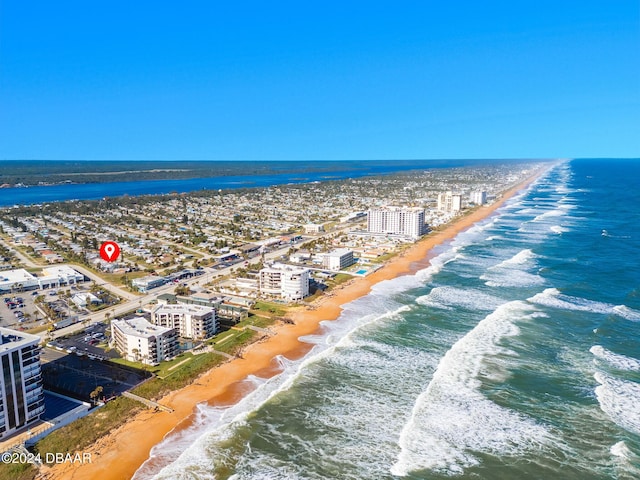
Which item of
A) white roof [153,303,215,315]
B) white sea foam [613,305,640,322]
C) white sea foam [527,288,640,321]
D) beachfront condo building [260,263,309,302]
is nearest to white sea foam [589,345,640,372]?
white sea foam [613,305,640,322]

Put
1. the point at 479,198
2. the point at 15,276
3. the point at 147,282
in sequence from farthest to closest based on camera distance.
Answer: the point at 479,198 → the point at 15,276 → the point at 147,282

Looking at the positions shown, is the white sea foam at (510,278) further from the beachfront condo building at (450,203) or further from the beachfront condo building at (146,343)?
the beachfront condo building at (450,203)

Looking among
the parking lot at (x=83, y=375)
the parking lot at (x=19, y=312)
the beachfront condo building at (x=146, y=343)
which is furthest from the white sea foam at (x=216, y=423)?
the parking lot at (x=19, y=312)

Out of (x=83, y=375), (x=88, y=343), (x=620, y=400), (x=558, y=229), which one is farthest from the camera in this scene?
(x=558, y=229)

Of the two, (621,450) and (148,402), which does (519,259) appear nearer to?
(621,450)

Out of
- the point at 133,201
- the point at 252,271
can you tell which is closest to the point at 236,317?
the point at 252,271

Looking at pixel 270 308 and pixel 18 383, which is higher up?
pixel 18 383

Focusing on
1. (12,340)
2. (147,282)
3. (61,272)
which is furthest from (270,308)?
(61,272)
